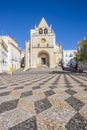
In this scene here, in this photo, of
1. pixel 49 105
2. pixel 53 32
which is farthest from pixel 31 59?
pixel 49 105

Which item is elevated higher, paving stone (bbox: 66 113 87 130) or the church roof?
the church roof

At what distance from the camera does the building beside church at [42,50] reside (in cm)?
4925

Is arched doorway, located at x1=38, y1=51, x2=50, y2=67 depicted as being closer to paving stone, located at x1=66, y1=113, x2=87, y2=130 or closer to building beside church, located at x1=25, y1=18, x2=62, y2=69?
building beside church, located at x1=25, y1=18, x2=62, y2=69

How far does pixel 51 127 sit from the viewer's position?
85.9 inches

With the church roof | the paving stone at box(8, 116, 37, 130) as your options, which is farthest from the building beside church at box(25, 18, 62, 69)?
the paving stone at box(8, 116, 37, 130)

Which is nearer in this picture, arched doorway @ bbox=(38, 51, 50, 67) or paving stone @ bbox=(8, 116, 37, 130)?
paving stone @ bbox=(8, 116, 37, 130)

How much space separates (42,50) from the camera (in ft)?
165

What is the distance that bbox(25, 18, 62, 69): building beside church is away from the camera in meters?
49.2

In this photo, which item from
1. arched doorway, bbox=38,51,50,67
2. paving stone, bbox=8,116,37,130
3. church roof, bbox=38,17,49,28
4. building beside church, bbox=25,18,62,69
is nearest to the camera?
paving stone, bbox=8,116,37,130

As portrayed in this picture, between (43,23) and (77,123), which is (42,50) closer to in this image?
(43,23)

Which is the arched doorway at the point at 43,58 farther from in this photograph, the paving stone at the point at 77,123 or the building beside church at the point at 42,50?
the paving stone at the point at 77,123

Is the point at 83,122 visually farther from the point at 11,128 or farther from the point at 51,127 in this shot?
the point at 11,128

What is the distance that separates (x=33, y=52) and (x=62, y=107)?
47.1 metres

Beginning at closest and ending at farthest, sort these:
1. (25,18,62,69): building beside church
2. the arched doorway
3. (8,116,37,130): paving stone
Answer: (8,116,37,130): paving stone
(25,18,62,69): building beside church
the arched doorway
